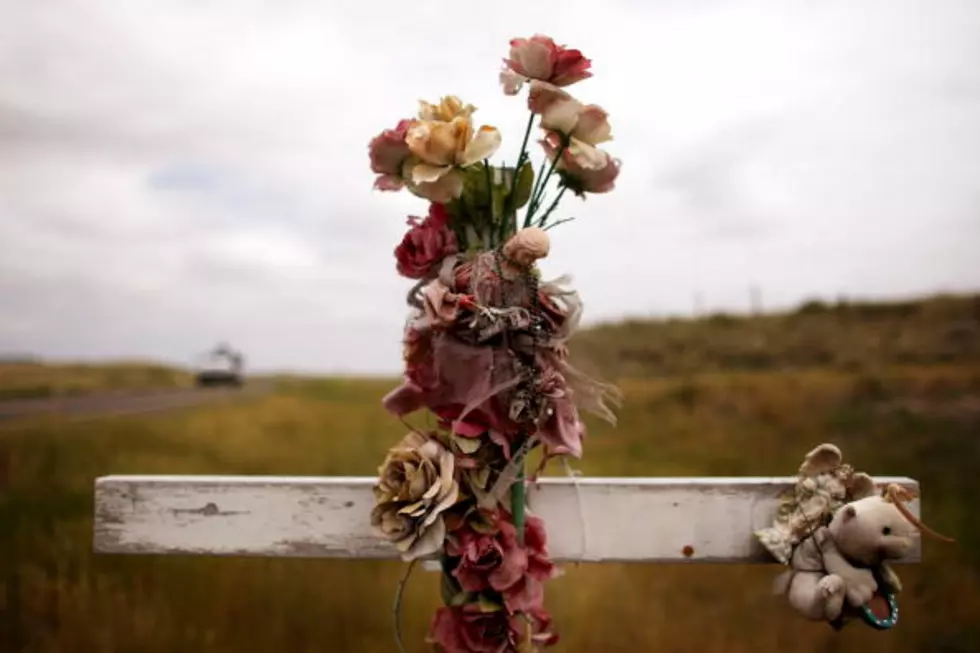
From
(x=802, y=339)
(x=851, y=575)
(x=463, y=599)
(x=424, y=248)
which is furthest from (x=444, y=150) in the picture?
(x=802, y=339)

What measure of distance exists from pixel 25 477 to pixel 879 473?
109 inches

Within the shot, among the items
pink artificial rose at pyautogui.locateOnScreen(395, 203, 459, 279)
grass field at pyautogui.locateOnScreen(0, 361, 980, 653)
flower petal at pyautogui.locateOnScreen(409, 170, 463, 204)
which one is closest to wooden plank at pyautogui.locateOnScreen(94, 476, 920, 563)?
grass field at pyautogui.locateOnScreen(0, 361, 980, 653)

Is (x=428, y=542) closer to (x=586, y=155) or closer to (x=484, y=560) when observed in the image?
(x=484, y=560)

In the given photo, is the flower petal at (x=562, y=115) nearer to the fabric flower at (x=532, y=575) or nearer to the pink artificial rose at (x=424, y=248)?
the pink artificial rose at (x=424, y=248)

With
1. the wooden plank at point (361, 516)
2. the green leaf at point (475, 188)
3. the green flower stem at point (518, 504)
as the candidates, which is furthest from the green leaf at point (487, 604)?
the green leaf at point (475, 188)

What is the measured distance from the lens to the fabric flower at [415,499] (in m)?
0.88

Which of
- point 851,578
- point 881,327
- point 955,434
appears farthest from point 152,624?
point 881,327

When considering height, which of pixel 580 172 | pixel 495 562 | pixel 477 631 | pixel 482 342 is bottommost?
pixel 477 631

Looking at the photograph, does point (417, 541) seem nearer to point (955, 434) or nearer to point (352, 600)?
point (352, 600)

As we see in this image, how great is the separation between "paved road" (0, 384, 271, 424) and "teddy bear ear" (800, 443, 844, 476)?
2637 millimetres

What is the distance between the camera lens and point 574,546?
1182mm

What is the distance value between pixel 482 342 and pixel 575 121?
0.33 meters

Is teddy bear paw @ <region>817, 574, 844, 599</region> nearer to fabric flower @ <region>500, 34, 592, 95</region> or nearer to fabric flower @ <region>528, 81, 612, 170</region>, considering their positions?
fabric flower @ <region>528, 81, 612, 170</region>

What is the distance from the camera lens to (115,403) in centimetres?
308
